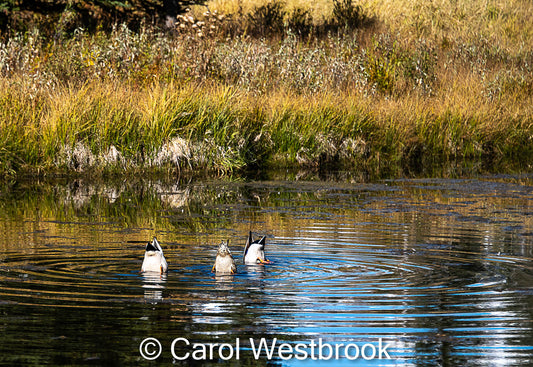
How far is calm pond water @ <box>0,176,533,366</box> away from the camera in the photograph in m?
5.32

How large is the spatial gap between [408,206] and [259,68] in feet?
24.8

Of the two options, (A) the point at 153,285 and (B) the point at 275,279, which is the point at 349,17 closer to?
(B) the point at 275,279

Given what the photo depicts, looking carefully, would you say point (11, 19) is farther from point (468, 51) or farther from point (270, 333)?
point (270, 333)

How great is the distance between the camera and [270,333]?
18.4 feet

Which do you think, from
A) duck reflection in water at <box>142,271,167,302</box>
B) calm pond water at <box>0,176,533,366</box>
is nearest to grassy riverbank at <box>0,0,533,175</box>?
calm pond water at <box>0,176,533,366</box>

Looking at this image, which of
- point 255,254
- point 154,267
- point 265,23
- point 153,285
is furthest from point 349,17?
point 153,285

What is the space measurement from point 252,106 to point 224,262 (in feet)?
31.9

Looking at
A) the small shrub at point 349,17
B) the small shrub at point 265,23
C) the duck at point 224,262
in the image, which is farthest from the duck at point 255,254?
the small shrub at point 349,17

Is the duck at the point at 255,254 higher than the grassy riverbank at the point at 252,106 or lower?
lower

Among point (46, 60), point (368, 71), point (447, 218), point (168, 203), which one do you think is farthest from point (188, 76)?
point (447, 218)

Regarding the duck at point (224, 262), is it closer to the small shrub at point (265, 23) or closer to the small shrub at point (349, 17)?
the small shrub at point (265, 23)

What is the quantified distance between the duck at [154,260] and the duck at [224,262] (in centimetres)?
48

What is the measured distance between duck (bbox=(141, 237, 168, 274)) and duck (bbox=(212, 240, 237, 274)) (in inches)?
18.9

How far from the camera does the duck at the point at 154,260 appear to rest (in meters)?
7.46
